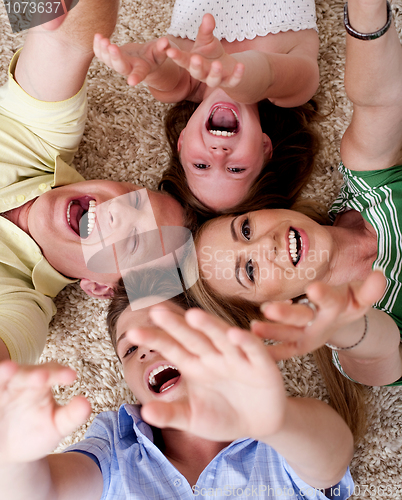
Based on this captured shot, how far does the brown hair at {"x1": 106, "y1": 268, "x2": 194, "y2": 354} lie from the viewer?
113 cm

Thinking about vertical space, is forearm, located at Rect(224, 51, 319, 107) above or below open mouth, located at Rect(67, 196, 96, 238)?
above

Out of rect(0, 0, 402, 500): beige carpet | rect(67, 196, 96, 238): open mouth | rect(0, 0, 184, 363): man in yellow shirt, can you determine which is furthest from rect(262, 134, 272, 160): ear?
rect(67, 196, 96, 238): open mouth

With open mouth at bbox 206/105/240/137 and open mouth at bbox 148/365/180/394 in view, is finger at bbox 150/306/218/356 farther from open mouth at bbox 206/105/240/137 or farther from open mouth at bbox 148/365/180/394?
open mouth at bbox 206/105/240/137

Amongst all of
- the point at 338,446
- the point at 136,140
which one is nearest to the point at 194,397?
the point at 338,446

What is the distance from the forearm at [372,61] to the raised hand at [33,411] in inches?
33.7

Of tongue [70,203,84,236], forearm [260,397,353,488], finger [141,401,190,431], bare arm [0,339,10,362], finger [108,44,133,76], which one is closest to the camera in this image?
finger [141,401,190,431]

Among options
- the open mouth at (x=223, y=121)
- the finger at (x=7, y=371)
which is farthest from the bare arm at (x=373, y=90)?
the finger at (x=7, y=371)

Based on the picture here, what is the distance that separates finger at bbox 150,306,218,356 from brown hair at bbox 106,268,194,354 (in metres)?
0.59

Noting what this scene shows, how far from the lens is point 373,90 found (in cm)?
93

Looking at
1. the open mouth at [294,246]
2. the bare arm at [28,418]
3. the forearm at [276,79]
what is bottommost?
the open mouth at [294,246]

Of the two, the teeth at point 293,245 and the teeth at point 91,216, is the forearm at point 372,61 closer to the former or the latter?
the teeth at point 293,245

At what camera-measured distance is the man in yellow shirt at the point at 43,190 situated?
108cm

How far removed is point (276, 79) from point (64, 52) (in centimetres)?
56

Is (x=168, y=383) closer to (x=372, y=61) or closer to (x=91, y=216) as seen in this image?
(x=91, y=216)
